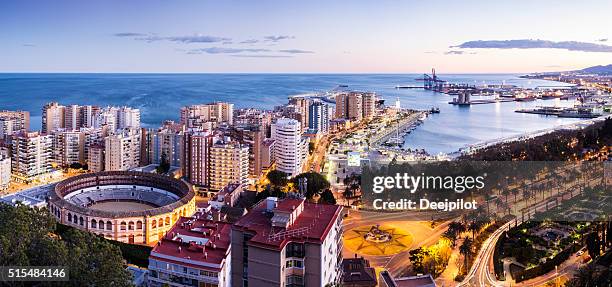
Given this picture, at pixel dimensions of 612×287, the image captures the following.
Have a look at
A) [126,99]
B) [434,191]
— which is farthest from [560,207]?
[126,99]

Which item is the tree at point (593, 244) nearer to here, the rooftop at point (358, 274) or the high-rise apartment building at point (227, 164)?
the rooftop at point (358, 274)

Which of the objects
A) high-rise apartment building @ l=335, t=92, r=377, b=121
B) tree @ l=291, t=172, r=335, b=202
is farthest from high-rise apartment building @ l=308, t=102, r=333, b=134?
tree @ l=291, t=172, r=335, b=202

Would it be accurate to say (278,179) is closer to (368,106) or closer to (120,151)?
(120,151)

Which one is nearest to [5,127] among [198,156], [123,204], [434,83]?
[123,204]

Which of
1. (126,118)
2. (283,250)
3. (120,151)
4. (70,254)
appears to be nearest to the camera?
(70,254)

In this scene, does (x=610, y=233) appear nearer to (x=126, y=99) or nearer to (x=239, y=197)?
(x=239, y=197)

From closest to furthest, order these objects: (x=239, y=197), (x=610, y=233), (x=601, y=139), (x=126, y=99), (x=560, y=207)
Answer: (x=610, y=233), (x=560, y=207), (x=239, y=197), (x=601, y=139), (x=126, y=99)
